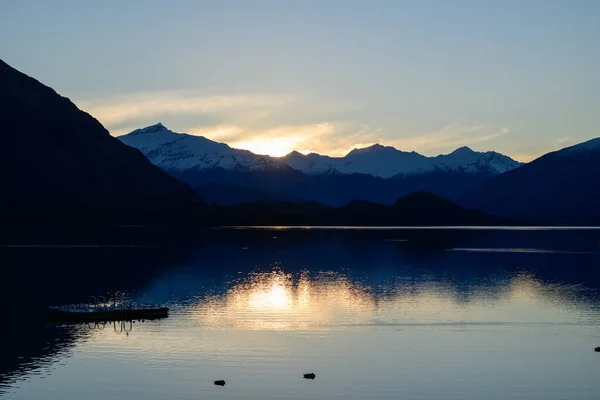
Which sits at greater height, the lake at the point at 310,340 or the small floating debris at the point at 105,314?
the small floating debris at the point at 105,314

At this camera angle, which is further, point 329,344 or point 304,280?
point 304,280

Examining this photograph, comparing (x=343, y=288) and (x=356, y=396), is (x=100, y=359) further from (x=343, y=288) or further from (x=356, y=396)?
(x=343, y=288)

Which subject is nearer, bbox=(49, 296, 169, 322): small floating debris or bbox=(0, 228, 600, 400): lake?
bbox=(0, 228, 600, 400): lake

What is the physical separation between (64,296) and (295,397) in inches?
2847

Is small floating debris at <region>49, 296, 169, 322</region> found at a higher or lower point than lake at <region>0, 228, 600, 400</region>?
higher

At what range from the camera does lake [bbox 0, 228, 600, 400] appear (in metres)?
61.7

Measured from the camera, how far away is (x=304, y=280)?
153375 millimetres

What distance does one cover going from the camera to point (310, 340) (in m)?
83.1

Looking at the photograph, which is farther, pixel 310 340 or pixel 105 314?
pixel 105 314

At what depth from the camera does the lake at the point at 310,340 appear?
202 ft

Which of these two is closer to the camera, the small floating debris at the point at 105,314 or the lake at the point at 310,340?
the lake at the point at 310,340

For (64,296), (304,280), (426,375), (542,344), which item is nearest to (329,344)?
(426,375)

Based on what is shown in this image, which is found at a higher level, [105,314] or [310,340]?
[105,314]

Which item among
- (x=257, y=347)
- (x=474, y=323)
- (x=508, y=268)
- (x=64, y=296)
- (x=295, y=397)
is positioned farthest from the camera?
(x=508, y=268)
